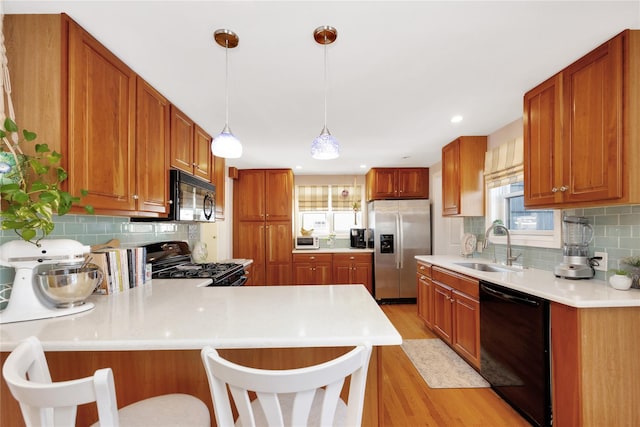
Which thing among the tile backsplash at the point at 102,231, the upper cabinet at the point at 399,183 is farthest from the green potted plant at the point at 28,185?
the upper cabinet at the point at 399,183

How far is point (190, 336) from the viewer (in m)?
1.01

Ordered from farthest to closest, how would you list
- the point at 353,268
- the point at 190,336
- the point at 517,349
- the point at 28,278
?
1. the point at 353,268
2. the point at 517,349
3. the point at 28,278
4. the point at 190,336

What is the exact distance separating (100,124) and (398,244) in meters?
4.07

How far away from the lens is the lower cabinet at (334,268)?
4.74 m

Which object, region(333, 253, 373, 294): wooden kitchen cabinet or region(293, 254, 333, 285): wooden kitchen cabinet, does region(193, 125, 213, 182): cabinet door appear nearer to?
region(293, 254, 333, 285): wooden kitchen cabinet

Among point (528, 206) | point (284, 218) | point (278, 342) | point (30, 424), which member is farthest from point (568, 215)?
point (284, 218)

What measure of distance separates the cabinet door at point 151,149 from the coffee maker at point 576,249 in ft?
9.54

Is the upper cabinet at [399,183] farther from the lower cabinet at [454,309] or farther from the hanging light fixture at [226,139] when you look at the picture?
the hanging light fixture at [226,139]

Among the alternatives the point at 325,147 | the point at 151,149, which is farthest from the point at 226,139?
the point at 151,149

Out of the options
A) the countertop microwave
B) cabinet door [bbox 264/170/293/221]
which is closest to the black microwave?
cabinet door [bbox 264/170/293/221]

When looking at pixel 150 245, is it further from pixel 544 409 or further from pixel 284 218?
pixel 544 409

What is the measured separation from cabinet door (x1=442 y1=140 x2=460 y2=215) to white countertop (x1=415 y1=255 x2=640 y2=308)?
45.1 inches

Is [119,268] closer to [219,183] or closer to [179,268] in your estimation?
[179,268]

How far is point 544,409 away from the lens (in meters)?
1.61
